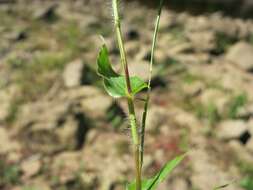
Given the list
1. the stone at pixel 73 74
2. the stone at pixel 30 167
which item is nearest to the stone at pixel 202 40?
the stone at pixel 73 74

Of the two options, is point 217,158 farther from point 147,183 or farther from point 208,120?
point 147,183

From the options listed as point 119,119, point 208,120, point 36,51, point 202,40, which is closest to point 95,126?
point 119,119

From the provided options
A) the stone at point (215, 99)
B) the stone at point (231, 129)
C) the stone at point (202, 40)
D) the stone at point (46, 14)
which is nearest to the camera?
the stone at point (231, 129)

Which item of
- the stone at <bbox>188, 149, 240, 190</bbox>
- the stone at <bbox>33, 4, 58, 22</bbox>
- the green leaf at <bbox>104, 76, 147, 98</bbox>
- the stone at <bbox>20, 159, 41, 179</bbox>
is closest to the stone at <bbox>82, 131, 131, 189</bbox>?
the stone at <bbox>20, 159, 41, 179</bbox>

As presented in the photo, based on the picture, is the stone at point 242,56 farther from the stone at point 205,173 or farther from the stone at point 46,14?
the stone at point 46,14

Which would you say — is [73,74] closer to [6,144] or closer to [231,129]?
[6,144]

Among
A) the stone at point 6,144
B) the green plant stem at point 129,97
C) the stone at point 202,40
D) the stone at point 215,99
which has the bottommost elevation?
the green plant stem at point 129,97

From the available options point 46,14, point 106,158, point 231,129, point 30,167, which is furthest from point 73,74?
point 46,14
